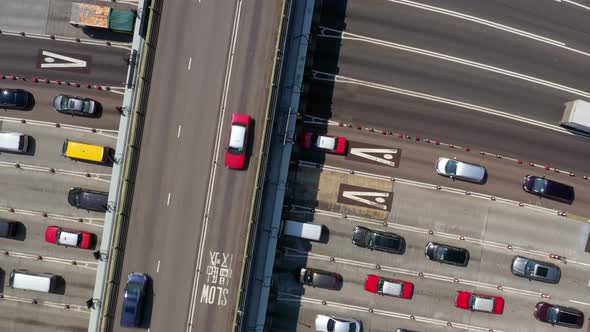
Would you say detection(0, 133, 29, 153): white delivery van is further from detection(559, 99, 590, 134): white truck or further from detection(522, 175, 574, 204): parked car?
detection(559, 99, 590, 134): white truck

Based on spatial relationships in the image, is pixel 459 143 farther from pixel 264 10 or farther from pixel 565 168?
pixel 264 10

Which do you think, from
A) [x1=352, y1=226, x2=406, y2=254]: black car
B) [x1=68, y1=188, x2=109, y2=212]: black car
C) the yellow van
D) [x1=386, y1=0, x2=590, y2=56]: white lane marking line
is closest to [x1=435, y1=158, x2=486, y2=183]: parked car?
[x1=352, y1=226, x2=406, y2=254]: black car

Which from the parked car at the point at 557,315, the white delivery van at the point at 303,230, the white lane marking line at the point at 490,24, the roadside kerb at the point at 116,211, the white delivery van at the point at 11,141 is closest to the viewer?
the roadside kerb at the point at 116,211

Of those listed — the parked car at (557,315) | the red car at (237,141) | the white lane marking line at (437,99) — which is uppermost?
the white lane marking line at (437,99)

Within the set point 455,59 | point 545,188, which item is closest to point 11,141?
point 455,59

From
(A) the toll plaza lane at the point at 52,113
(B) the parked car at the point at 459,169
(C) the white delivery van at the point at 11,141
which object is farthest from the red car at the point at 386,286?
(C) the white delivery van at the point at 11,141

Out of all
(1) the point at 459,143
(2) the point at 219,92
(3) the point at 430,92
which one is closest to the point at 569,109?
(1) the point at 459,143

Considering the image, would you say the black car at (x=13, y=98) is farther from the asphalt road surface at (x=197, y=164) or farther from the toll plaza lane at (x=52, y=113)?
the asphalt road surface at (x=197, y=164)
